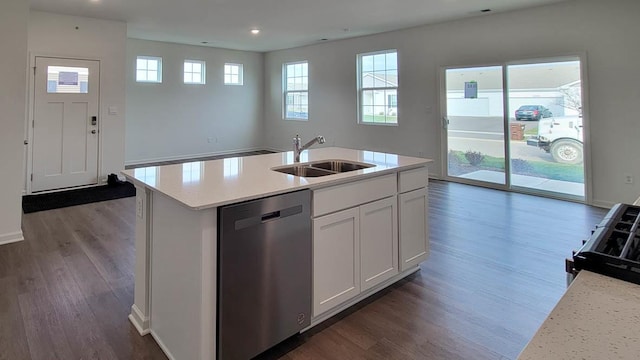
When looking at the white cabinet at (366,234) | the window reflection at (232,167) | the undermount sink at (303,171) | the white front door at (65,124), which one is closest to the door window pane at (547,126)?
the white cabinet at (366,234)

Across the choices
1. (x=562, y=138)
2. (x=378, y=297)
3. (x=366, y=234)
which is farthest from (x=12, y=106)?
(x=562, y=138)

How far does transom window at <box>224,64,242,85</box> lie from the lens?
9.20 m

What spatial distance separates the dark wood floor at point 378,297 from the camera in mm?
1978

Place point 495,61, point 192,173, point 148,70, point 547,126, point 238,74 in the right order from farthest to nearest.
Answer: point 238,74
point 148,70
point 495,61
point 547,126
point 192,173

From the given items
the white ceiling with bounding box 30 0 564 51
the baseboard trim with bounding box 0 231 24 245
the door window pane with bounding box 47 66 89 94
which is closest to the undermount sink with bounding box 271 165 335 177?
the baseboard trim with bounding box 0 231 24 245

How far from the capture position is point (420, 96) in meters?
6.62

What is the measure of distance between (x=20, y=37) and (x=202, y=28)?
357 centimetres

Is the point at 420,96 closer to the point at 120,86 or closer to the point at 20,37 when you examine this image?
the point at 120,86

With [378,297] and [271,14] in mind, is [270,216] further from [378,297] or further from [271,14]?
[271,14]

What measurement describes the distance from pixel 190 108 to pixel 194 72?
0.87m

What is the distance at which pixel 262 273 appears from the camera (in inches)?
70.0

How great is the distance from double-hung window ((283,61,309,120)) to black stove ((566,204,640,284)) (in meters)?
8.27

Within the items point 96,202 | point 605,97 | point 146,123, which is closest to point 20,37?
point 96,202

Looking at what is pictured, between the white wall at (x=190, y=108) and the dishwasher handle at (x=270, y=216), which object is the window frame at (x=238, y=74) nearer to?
the white wall at (x=190, y=108)
